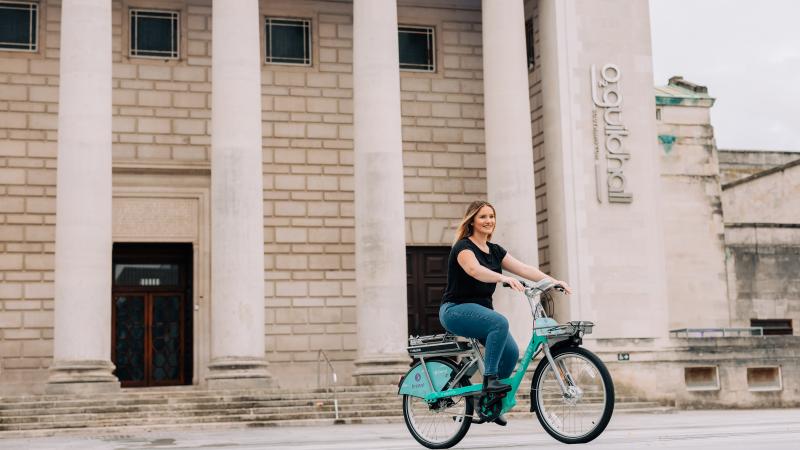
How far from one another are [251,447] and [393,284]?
11.4 meters

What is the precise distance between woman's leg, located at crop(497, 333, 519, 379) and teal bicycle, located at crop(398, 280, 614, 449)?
0.10m

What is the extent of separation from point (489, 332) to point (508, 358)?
30 cm

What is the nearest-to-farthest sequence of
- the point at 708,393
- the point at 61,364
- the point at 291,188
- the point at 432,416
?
1. the point at 432,416
2. the point at 61,364
3. the point at 708,393
4. the point at 291,188

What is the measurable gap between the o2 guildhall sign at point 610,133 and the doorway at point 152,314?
10640mm

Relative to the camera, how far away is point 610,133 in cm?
2750

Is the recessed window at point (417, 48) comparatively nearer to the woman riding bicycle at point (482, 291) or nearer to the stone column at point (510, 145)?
the stone column at point (510, 145)

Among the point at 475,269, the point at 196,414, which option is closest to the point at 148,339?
the point at 196,414

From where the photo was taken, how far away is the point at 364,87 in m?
24.8

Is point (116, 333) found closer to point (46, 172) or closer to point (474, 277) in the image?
point (46, 172)

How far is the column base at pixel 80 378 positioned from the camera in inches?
867

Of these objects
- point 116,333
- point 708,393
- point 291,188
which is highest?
point 291,188

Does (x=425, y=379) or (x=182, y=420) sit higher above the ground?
(x=425, y=379)

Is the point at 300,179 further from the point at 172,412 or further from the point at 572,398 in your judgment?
the point at 572,398

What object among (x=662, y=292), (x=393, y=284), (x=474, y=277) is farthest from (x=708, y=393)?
(x=474, y=277)
